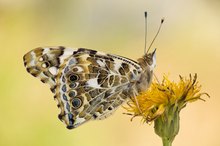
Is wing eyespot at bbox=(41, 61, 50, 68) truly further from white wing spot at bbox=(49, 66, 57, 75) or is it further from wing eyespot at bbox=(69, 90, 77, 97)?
wing eyespot at bbox=(69, 90, 77, 97)

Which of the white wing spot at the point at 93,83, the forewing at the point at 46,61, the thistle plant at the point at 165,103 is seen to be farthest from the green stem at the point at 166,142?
the forewing at the point at 46,61

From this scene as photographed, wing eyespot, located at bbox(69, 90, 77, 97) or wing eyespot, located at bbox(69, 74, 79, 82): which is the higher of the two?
wing eyespot, located at bbox(69, 74, 79, 82)

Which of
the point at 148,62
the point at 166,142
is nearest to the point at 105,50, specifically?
the point at 148,62

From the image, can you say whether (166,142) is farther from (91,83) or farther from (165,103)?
(91,83)

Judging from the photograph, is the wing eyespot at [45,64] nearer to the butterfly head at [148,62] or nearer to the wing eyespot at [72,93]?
the wing eyespot at [72,93]

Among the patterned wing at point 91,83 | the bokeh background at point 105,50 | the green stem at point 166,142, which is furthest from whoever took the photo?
the bokeh background at point 105,50

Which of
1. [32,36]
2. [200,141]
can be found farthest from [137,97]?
[32,36]

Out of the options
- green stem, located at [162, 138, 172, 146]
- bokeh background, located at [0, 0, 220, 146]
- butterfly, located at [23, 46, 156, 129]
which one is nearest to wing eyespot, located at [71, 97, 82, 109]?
butterfly, located at [23, 46, 156, 129]
